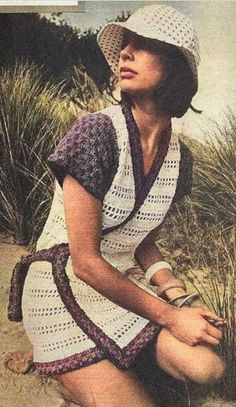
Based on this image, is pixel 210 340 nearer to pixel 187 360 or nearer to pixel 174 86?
pixel 187 360

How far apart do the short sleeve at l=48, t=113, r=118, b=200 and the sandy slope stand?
20cm

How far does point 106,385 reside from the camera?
112cm

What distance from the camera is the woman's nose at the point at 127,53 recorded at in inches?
44.1

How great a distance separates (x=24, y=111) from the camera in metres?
1.25

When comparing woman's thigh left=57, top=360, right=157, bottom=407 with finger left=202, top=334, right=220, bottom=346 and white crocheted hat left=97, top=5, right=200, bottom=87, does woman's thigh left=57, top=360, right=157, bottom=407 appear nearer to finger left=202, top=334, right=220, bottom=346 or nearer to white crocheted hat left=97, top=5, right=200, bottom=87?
finger left=202, top=334, right=220, bottom=346

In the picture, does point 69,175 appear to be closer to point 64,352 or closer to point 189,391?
A: point 64,352

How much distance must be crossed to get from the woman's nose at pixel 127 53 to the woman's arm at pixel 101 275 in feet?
0.68

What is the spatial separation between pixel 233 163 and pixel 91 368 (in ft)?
1.33

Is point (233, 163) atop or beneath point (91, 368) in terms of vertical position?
atop

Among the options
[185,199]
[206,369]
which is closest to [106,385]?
[206,369]

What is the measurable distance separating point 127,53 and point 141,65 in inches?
1.3

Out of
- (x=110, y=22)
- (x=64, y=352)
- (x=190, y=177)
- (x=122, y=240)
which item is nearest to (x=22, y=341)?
(x=64, y=352)

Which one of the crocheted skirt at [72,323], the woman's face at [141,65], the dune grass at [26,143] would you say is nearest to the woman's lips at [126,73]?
the woman's face at [141,65]

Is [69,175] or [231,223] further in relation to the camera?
[231,223]
